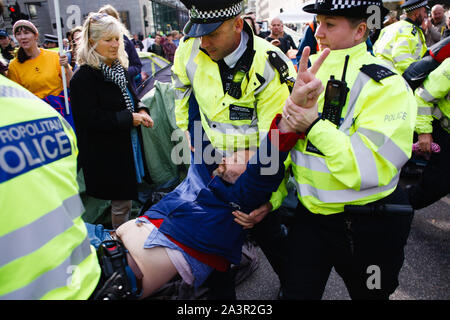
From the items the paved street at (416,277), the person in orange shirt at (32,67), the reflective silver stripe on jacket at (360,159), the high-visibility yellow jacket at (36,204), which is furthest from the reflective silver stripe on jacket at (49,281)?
the person in orange shirt at (32,67)

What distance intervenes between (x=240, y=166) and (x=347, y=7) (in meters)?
0.90

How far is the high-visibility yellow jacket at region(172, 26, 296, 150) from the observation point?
1.95 m

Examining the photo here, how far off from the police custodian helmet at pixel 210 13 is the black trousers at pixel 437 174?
196 cm

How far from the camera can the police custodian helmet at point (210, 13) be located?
5.73ft

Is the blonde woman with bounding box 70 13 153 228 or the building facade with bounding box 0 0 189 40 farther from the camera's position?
the building facade with bounding box 0 0 189 40

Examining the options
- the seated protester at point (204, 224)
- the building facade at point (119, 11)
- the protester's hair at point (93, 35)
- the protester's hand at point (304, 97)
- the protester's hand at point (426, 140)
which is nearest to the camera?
the protester's hand at point (304, 97)

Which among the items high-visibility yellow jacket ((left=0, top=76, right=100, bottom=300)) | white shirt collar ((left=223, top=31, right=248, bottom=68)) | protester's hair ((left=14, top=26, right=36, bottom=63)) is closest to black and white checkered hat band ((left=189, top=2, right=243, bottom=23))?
white shirt collar ((left=223, top=31, right=248, bottom=68))

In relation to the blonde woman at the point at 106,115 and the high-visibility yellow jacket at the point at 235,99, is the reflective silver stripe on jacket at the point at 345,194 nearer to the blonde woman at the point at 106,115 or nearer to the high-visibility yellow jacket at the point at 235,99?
the high-visibility yellow jacket at the point at 235,99

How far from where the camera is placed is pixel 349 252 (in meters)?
1.48

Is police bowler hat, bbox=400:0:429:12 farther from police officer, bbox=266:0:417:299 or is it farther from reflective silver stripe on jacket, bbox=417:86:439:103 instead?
police officer, bbox=266:0:417:299

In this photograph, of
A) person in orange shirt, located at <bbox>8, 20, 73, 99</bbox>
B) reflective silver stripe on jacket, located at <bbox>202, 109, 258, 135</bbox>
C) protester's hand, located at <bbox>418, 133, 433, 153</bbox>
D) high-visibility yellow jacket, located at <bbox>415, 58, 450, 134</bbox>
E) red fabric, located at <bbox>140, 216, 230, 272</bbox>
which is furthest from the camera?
person in orange shirt, located at <bbox>8, 20, 73, 99</bbox>

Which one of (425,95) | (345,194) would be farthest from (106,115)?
(425,95)

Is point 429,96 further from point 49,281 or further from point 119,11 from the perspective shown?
point 119,11

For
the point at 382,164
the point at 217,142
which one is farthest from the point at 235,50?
the point at 382,164
